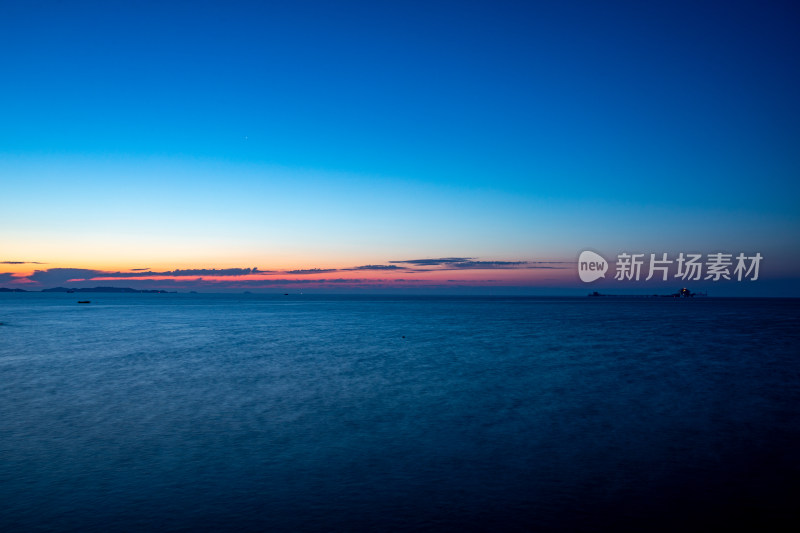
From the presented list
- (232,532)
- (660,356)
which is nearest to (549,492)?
(232,532)

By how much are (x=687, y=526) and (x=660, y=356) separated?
2732 centimetres

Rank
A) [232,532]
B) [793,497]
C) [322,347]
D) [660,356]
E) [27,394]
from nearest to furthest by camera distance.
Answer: [232,532] < [793,497] < [27,394] < [660,356] < [322,347]

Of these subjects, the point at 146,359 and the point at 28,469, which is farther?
the point at 146,359

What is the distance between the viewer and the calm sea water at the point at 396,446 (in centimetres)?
880

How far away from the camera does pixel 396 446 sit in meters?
12.9

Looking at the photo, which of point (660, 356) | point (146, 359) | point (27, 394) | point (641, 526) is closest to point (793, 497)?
point (641, 526)

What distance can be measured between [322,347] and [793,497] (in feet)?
102

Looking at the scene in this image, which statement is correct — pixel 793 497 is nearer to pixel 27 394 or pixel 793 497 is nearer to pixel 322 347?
pixel 27 394

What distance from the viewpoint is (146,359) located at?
3058 cm

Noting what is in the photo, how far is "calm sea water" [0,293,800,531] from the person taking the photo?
880 cm

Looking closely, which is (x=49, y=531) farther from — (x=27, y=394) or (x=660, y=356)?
(x=660, y=356)

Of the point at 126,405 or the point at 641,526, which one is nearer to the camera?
the point at 641,526

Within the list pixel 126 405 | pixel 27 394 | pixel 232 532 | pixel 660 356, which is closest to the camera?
pixel 232 532

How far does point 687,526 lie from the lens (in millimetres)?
8289
